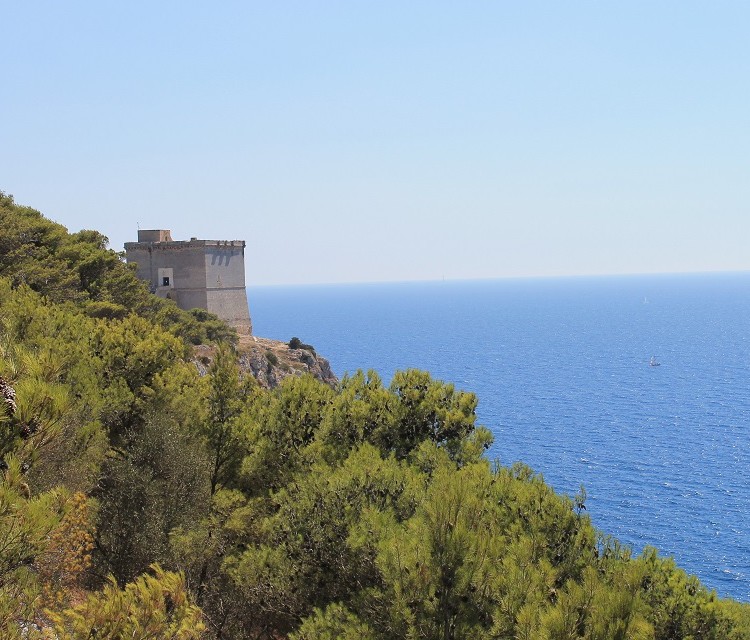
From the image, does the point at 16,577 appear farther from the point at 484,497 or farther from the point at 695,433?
the point at 695,433

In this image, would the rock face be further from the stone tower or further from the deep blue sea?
the deep blue sea

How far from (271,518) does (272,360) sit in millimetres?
46257

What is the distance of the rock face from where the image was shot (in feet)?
186

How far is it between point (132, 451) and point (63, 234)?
29.2m

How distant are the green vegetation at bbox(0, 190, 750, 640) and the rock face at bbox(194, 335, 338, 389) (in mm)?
24126

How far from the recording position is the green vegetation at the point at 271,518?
9.81 meters

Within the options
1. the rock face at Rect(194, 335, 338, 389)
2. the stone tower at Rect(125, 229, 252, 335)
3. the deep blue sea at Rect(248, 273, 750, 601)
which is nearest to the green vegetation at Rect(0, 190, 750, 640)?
the deep blue sea at Rect(248, 273, 750, 601)

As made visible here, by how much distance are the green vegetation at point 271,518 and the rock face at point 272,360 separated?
24126mm

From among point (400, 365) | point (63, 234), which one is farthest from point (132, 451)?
point (400, 365)

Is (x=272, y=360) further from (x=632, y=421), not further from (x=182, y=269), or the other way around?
(x=632, y=421)

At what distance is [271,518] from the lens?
1753 cm

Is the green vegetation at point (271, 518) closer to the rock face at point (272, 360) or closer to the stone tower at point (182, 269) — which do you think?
the rock face at point (272, 360)

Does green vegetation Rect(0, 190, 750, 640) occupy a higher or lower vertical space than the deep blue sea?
higher

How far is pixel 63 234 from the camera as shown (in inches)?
1791
